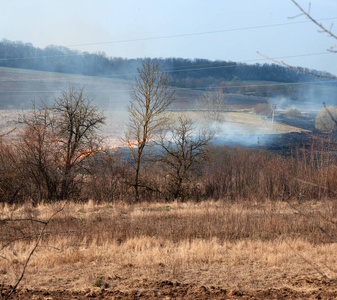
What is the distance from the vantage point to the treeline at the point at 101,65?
246 ft

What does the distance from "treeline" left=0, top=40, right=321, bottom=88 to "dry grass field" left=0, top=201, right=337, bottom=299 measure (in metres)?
60.3

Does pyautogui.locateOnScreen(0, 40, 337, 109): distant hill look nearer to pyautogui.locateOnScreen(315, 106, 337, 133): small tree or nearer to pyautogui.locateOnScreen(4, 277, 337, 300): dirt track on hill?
pyautogui.locateOnScreen(315, 106, 337, 133): small tree

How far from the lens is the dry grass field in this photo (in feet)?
20.4

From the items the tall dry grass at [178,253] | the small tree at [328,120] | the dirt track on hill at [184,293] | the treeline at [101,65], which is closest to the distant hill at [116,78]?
the treeline at [101,65]

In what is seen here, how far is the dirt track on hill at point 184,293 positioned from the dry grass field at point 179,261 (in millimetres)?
15

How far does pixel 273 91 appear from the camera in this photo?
82500 mm

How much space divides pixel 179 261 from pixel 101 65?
7374 cm

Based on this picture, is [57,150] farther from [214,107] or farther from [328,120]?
[214,107]

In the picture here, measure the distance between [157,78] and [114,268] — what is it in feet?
47.9

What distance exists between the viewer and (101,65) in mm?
77625

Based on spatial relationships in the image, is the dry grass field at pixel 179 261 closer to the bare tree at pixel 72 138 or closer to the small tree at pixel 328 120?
the small tree at pixel 328 120

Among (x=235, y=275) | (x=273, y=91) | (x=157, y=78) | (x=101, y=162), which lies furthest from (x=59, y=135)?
(x=273, y=91)

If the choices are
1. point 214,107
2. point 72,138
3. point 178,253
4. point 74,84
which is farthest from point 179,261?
point 74,84

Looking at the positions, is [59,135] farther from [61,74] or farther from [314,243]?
[61,74]
